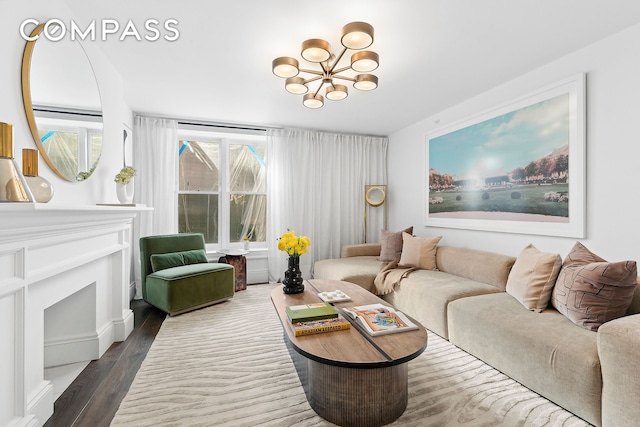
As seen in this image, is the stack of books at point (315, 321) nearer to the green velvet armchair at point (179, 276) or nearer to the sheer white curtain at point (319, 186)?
the green velvet armchair at point (179, 276)

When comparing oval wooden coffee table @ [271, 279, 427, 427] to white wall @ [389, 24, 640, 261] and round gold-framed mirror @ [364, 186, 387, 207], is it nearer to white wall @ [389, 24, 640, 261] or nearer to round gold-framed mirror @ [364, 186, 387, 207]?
white wall @ [389, 24, 640, 261]

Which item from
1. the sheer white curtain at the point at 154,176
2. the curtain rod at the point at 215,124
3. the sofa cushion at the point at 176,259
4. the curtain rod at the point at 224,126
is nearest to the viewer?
the sofa cushion at the point at 176,259

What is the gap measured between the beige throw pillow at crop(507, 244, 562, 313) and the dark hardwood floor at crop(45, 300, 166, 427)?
2781 millimetres

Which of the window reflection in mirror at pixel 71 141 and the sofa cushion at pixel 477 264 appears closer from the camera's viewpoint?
the window reflection in mirror at pixel 71 141

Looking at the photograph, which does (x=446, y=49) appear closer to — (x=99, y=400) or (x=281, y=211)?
(x=281, y=211)

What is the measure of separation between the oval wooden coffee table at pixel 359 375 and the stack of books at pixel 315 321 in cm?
5

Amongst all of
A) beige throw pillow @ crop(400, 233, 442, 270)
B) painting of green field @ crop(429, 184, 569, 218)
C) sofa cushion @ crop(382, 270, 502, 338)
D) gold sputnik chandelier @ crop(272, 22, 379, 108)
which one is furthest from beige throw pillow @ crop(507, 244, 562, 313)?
gold sputnik chandelier @ crop(272, 22, 379, 108)

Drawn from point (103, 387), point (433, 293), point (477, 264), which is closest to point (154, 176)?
point (103, 387)

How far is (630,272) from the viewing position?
170 centimetres

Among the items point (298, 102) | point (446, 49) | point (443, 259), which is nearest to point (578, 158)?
point (446, 49)

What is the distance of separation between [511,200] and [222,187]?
3.81 m

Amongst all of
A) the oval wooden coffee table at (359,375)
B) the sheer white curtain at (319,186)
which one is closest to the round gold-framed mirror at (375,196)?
the sheer white curtain at (319,186)

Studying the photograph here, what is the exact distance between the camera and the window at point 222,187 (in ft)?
15.0

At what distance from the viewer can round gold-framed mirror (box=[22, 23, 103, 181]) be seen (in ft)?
5.17
